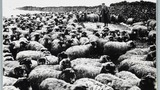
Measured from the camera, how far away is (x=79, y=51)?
1.84m

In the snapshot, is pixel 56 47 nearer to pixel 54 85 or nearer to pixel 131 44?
pixel 54 85

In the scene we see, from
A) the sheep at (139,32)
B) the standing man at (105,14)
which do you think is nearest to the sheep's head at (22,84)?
the standing man at (105,14)

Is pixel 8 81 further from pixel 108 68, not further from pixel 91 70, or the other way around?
pixel 108 68

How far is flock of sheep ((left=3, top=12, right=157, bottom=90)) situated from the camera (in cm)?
179

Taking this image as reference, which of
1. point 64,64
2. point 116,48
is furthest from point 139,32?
point 64,64

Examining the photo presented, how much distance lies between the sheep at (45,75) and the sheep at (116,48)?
0.30 metres

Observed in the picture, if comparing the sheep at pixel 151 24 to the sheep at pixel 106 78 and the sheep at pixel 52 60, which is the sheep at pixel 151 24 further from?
the sheep at pixel 52 60

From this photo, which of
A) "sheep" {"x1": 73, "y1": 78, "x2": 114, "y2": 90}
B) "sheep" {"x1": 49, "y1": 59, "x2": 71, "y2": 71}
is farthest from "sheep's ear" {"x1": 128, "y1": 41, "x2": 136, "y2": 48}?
"sheep" {"x1": 49, "y1": 59, "x2": 71, "y2": 71}

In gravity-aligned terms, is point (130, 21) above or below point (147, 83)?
above

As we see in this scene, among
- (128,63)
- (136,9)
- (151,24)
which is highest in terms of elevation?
(136,9)

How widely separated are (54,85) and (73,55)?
0.25 metres

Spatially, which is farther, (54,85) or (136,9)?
(136,9)

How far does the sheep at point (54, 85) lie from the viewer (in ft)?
5.84

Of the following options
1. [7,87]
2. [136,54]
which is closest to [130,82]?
[136,54]
